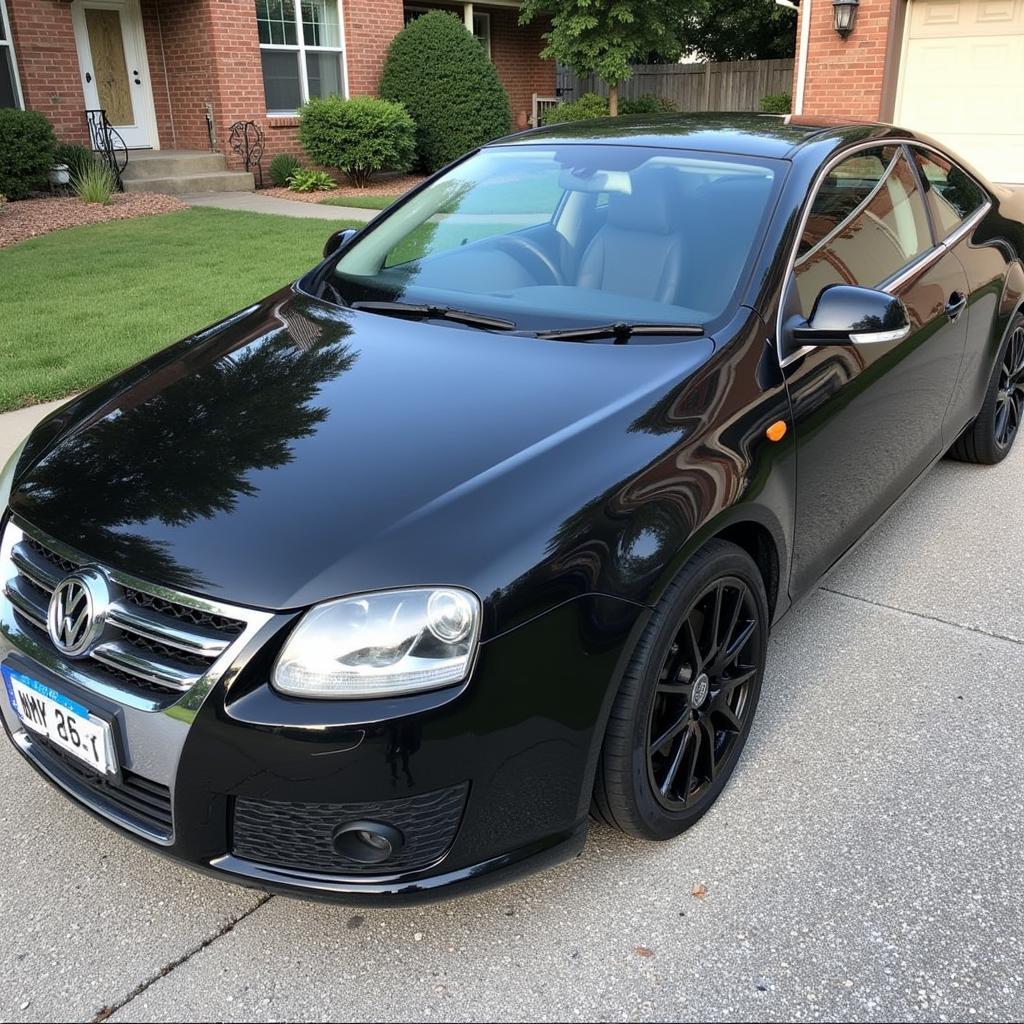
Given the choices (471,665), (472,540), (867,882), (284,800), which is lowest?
(867,882)

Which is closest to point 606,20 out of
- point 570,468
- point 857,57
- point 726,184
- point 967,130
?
point 857,57

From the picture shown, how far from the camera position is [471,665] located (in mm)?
1883

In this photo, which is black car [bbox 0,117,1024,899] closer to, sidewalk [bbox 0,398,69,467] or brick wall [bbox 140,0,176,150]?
sidewalk [bbox 0,398,69,467]

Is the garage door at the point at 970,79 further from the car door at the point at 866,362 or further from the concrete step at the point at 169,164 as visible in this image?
the car door at the point at 866,362

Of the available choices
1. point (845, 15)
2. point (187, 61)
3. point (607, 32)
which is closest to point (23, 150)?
point (187, 61)

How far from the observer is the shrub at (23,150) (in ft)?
39.8

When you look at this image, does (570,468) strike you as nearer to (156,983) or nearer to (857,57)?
(156,983)

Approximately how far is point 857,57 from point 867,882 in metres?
14.0

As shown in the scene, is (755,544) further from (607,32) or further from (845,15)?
(607,32)

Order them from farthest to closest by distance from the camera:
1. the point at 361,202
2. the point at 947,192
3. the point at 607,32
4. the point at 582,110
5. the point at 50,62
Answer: the point at 582,110 < the point at 607,32 < the point at 50,62 < the point at 361,202 < the point at 947,192

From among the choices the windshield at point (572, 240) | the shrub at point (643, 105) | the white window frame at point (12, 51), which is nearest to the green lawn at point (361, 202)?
the white window frame at point (12, 51)

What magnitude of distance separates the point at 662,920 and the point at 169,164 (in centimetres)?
1432

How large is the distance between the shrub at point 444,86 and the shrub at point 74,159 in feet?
16.4

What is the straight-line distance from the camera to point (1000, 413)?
481cm
